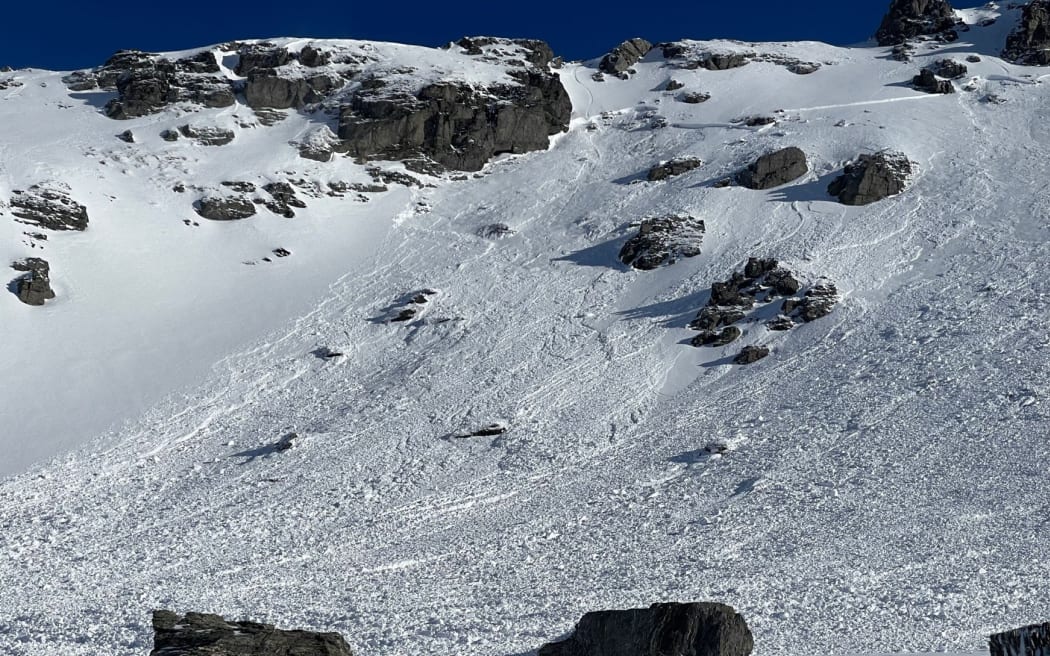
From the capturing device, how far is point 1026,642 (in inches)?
227

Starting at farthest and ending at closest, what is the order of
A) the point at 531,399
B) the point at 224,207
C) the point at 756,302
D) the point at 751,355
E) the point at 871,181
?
the point at 224,207 → the point at 871,181 → the point at 756,302 → the point at 751,355 → the point at 531,399

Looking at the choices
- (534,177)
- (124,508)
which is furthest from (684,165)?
(124,508)

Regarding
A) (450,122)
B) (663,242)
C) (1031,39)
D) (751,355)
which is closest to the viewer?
(751,355)

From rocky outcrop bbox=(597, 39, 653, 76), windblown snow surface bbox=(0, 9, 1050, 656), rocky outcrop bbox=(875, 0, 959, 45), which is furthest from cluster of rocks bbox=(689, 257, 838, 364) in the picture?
rocky outcrop bbox=(875, 0, 959, 45)

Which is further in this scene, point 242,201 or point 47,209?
point 242,201

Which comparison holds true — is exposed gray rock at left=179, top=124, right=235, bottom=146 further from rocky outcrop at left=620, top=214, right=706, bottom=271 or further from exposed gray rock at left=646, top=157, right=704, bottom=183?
rocky outcrop at left=620, top=214, right=706, bottom=271

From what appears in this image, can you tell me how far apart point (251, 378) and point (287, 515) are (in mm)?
13153

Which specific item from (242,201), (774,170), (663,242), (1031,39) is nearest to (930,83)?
(1031,39)

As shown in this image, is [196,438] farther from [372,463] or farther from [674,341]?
[674,341]

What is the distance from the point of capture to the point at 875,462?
104ft

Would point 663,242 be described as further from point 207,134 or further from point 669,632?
point 669,632

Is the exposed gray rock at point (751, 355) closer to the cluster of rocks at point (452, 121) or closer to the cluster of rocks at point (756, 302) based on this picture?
the cluster of rocks at point (756, 302)

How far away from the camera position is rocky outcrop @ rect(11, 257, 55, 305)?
165 feet

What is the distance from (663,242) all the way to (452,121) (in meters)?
26.4
